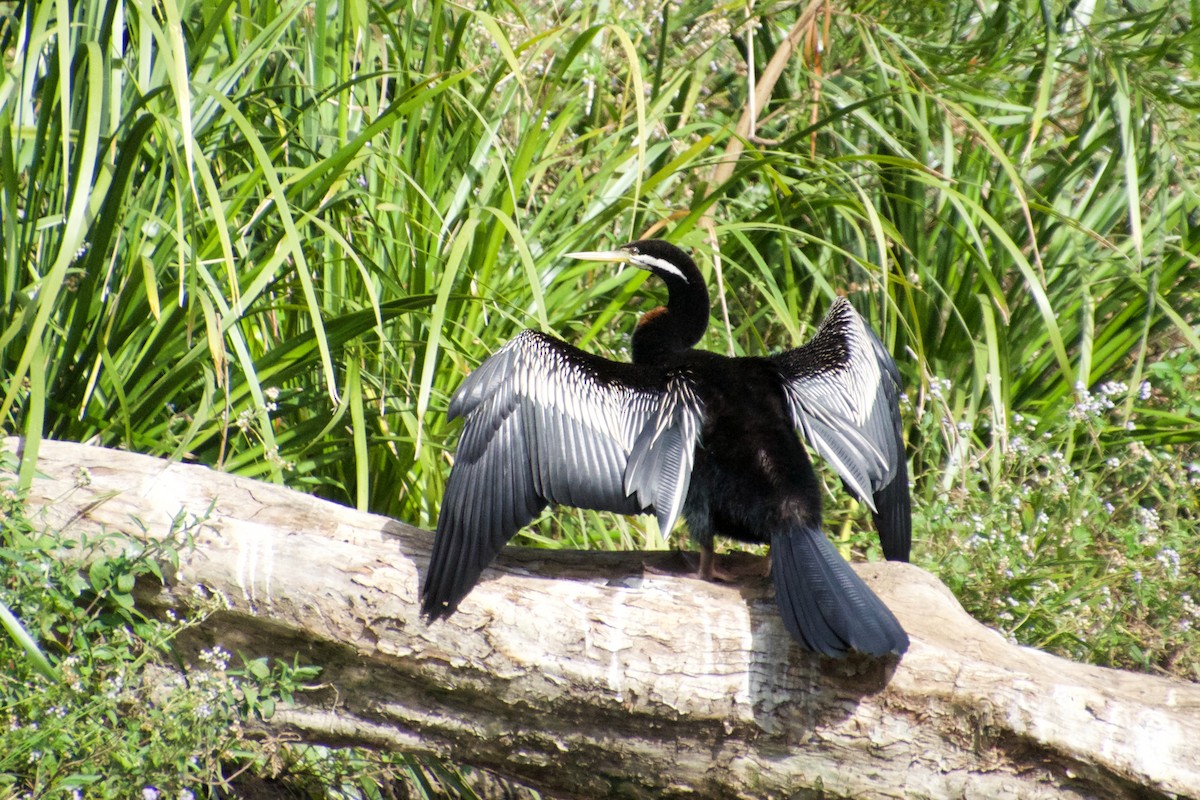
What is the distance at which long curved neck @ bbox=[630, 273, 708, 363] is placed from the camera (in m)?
3.11

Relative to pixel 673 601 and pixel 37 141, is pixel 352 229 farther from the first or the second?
A: pixel 673 601

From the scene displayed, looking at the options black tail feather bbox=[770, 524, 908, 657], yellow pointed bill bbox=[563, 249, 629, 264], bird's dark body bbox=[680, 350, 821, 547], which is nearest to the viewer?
black tail feather bbox=[770, 524, 908, 657]

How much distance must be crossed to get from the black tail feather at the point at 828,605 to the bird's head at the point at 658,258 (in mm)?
968

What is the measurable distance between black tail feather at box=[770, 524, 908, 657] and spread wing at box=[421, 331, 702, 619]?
27cm

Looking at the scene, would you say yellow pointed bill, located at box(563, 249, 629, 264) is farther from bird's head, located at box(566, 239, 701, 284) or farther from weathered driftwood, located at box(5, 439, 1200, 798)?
weathered driftwood, located at box(5, 439, 1200, 798)

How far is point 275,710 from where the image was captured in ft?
7.54

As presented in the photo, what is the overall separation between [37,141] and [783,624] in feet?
6.82

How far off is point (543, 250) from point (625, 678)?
1.60 m

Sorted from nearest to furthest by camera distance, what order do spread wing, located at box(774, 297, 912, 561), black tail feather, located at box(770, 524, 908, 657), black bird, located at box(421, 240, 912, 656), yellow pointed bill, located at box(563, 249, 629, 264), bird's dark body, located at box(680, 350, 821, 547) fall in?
black tail feather, located at box(770, 524, 908, 657)
black bird, located at box(421, 240, 912, 656)
bird's dark body, located at box(680, 350, 821, 547)
spread wing, located at box(774, 297, 912, 561)
yellow pointed bill, located at box(563, 249, 629, 264)

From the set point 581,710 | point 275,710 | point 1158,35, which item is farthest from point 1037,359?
point 275,710

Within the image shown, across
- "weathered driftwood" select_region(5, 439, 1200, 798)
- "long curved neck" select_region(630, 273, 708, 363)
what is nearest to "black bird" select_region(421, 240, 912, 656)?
"weathered driftwood" select_region(5, 439, 1200, 798)

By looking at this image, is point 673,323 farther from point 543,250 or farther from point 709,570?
point 709,570

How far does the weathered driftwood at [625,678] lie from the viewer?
203 cm

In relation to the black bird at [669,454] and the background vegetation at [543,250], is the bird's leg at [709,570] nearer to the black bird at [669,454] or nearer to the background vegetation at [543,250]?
the black bird at [669,454]
